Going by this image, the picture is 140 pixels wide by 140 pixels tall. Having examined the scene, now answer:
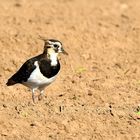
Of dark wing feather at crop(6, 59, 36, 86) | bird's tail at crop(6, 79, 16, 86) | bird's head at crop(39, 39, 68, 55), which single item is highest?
bird's head at crop(39, 39, 68, 55)

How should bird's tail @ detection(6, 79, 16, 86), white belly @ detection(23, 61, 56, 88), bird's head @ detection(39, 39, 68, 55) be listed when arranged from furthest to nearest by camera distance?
bird's tail @ detection(6, 79, 16, 86), bird's head @ detection(39, 39, 68, 55), white belly @ detection(23, 61, 56, 88)

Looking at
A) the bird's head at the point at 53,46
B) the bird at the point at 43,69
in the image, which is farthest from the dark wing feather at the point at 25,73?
the bird's head at the point at 53,46

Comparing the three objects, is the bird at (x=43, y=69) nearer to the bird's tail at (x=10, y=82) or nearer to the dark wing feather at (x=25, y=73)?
the dark wing feather at (x=25, y=73)

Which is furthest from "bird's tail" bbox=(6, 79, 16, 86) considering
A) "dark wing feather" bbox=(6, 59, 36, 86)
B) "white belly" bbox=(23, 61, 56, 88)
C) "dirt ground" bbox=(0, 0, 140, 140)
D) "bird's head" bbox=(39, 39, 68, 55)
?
"bird's head" bbox=(39, 39, 68, 55)

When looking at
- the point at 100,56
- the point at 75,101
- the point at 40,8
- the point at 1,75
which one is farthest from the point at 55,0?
the point at 75,101

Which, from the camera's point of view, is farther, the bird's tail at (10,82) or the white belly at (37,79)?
the bird's tail at (10,82)

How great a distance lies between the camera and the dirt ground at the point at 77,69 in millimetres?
10320

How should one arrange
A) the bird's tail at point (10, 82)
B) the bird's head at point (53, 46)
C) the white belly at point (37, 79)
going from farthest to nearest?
1. the bird's tail at point (10, 82)
2. the bird's head at point (53, 46)
3. the white belly at point (37, 79)

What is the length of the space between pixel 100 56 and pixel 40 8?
11.7ft

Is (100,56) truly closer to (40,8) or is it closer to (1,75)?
(1,75)

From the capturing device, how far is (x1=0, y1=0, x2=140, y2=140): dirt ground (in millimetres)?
10320

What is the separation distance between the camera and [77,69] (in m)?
13.2

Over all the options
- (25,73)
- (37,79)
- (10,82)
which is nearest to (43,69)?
(37,79)

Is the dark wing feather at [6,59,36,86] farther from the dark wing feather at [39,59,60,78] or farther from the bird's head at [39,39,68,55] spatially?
the bird's head at [39,39,68,55]
